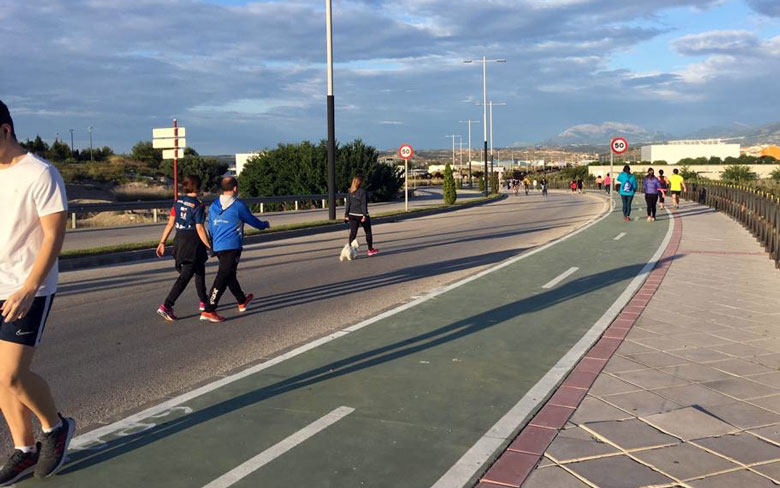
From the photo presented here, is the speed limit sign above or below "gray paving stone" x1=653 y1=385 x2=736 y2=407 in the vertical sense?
above

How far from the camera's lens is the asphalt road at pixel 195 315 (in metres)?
5.88

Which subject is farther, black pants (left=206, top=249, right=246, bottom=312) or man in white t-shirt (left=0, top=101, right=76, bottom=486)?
black pants (left=206, top=249, right=246, bottom=312)

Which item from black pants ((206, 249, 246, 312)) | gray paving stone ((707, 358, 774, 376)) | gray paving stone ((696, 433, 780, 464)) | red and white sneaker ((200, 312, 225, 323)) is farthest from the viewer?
black pants ((206, 249, 246, 312))

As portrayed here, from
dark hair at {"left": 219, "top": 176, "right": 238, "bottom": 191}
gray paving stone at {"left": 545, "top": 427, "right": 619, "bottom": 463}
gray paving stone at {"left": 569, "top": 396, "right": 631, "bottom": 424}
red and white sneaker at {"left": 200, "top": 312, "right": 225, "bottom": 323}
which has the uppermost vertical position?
dark hair at {"left": 219, "top": 176, "right": 238, "bottom": 191}

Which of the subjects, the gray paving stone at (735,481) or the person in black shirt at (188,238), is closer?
the gray paving stone at (735,481)

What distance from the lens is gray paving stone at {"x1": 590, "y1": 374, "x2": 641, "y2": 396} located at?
532cm

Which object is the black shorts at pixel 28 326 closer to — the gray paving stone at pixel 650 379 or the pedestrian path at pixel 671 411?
the pedestrian path at pixel 671 411

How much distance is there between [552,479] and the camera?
382cm

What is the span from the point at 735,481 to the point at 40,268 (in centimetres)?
381

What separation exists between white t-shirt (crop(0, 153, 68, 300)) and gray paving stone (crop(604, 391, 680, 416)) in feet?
12.6

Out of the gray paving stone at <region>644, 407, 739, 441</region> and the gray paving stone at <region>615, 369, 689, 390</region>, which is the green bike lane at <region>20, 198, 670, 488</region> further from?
the gray paving stone at <region>644, 407, 739, 441</region>

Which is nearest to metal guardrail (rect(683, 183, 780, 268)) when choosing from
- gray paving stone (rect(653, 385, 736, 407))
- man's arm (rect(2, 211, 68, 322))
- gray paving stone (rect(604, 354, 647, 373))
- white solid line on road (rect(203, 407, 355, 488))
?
gray paving stone (rect(604, 354, 647, 373))

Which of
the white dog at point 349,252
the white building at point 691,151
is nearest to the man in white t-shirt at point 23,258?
the white dog at point 349,252

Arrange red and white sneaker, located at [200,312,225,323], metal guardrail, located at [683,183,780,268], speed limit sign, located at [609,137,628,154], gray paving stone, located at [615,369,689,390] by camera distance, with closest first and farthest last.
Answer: gray paving stone, located at [615,369,689,390], red and white sneaker, located at [200,312,225,323], metal guardrail, located at [683,183,780,268], speed limit sign, located at [609,137,628,154]
